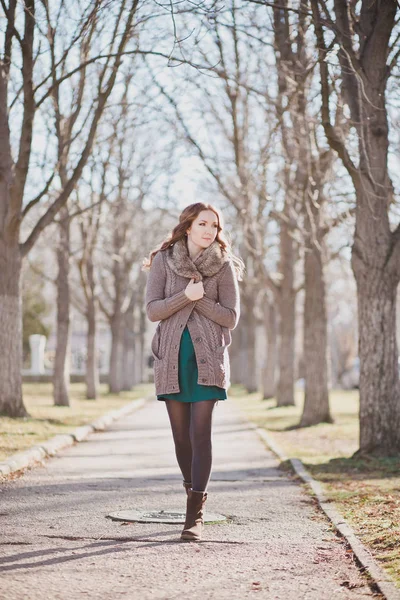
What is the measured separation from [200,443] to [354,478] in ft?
13.6

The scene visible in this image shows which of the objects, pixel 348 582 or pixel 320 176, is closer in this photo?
pixel 348 582

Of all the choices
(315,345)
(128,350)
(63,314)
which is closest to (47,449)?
(315,345)

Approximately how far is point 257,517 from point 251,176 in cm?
1477

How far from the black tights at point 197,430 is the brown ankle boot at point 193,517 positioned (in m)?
0.05

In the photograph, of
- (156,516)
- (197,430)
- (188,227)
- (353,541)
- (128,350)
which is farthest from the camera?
(128,350)

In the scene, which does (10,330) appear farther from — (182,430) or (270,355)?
(270,355)

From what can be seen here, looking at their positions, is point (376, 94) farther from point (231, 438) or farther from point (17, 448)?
point (231, 438)

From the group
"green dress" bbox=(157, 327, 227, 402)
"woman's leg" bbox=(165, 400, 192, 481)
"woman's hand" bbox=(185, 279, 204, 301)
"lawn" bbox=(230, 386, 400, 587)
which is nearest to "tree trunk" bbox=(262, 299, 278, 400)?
"lawn" bbox=(230, 386, 400, 587)

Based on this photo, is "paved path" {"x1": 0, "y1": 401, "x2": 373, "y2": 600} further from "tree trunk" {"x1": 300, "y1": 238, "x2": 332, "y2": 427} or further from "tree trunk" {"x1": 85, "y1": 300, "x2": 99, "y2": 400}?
"tree trunk" {"x1": 85, "y1": 300, "x2": 99, "y2": 400}

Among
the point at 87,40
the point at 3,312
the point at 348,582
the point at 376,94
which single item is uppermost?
the point at 87,40

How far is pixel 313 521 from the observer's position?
22.5ft

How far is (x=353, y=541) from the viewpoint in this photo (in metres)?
5.86

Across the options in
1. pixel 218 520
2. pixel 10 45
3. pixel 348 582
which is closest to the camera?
pixel 348 582

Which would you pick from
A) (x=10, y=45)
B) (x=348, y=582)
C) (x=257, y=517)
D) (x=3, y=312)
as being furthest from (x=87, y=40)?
(x=348, y=582)
